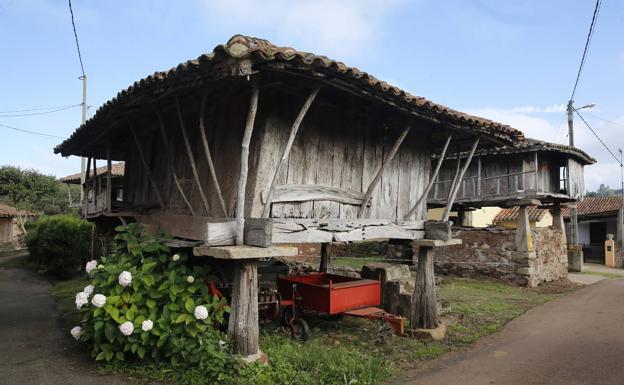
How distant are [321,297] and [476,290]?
759 centimetres

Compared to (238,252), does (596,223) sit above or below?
above

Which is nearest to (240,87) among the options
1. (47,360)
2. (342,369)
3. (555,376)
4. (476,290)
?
(342,369)

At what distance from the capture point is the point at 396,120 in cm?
642

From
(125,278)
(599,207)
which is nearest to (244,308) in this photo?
(125,278)

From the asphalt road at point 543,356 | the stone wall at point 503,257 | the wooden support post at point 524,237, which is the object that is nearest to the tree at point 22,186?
the stone wall at point 503,257

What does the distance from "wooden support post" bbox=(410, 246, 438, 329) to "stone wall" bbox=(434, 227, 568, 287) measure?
803cm

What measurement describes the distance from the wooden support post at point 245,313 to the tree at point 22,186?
24490 millimetres

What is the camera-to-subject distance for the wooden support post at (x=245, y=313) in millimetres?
4527

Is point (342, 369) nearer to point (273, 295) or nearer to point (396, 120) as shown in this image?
point (273, 295)

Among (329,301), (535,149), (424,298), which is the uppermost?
(535,149)

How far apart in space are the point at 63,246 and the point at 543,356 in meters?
13.8

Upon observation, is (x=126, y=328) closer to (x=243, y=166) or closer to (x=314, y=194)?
(x=243, y=166)

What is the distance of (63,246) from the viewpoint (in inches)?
538

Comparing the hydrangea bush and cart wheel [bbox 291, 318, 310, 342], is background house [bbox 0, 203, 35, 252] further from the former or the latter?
cart wheel [bbox 291, 318, 310, 342]
